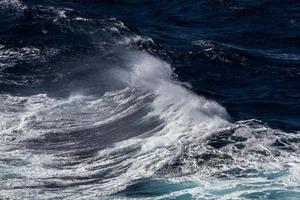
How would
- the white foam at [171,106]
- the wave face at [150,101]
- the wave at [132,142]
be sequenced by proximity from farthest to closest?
the white foam at [171,106] < the wave at [132,142] < the wave face at [150,101]

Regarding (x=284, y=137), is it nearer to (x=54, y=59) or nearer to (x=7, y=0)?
(x=54, y=59)

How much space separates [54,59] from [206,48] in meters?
7.82

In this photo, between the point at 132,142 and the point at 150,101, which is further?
the point at 150,101

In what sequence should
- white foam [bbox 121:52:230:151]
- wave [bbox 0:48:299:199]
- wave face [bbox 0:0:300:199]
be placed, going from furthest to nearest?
white foam [bbox 121:52:230:151]
wave [bbox 0:48:299:199]
wave face [bbox 0:0:300:199]

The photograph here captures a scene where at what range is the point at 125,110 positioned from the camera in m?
30.8

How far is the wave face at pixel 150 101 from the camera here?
24.2 meters

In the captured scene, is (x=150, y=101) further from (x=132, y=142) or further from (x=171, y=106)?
(x=132, y=142)

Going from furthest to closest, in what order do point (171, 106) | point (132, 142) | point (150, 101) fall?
point (150, 101)
point (171, 106)
point (132, 142)

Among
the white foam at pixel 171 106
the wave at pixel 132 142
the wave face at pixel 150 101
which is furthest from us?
the white foam at pixel 171 106

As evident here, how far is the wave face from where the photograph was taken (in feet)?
79.3

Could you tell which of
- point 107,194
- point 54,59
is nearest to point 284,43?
point 54,59

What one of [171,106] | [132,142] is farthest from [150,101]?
[132,142]

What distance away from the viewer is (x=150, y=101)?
101 feet

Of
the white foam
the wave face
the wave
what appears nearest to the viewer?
the wave face
